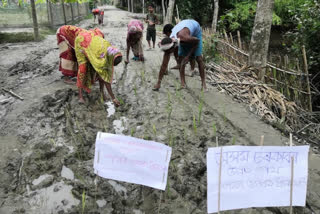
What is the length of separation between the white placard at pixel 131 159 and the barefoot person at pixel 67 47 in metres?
2.69

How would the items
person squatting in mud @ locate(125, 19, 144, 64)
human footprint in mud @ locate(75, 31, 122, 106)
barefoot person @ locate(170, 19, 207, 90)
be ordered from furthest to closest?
1. person squatting in mud @ locate(125, 19, 144, 64)
2. barefoot person @ locate(170, 19, 207, 90)
3. human footprint in mud @ locate(75, 31, 122, 106)

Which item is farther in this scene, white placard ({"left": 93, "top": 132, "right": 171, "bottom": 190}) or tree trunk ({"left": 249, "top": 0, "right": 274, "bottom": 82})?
tree trunk ({"left": 249, "top": 0, "right": 274, "bottom": 82})

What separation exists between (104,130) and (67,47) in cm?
185

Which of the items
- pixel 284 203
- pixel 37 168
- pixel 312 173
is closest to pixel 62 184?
pixel 37 168

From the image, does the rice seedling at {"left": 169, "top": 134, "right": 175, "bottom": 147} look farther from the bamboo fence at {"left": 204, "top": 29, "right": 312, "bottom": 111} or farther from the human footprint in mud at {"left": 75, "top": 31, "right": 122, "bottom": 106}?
the bamboo fence at {"left": 204, "top": 29, "right": 312, "bottom": 111}

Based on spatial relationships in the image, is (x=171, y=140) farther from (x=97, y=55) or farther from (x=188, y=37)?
(x=188, y=37)

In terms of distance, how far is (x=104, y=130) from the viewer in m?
3.28

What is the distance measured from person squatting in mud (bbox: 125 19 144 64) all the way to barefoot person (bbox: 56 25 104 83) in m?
1.79

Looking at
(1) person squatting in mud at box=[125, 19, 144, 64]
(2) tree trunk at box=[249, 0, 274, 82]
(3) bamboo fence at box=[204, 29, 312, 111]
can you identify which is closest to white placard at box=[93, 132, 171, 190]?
(3) bamboo fence at box=[204, 29, 312, 111]

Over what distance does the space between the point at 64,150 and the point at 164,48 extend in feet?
7.18

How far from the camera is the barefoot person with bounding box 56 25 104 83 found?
402 cm

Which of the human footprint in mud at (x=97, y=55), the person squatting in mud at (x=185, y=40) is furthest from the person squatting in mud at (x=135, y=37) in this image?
the human footprint in mud at (x=97, y=55)

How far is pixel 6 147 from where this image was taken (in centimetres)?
271

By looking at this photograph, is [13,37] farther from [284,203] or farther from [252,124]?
[284,203]
